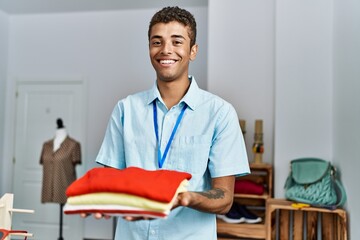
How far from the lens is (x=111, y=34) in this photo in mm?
3781

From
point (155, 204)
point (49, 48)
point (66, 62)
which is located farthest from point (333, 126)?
point (49, 48)

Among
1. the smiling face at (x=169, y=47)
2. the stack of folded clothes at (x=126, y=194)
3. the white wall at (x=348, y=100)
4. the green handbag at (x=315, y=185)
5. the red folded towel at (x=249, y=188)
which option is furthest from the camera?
the red folded towel at (x=249, y=188)

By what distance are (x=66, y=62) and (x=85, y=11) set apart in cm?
63

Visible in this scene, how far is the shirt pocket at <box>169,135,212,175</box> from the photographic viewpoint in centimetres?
95

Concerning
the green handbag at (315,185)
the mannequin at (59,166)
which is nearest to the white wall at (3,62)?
the mannequin at (59,166)

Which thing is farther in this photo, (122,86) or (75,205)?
(122,86)

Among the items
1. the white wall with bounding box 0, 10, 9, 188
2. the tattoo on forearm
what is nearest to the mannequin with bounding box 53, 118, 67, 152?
the white wall with bounding box 0, 10, 9, 188

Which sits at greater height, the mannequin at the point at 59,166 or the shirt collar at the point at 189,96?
the shirt collar at the point at 189,96

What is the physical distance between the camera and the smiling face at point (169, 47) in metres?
0.92

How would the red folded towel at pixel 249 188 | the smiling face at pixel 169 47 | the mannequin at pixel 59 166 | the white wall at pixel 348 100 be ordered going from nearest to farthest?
the smiling face at pixel 169 47, the white wall at pixel 348 100, the red folded towel at pixel 249 188, the mannequin at pixel 59 166

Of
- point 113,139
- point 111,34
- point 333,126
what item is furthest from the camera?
point 111,34

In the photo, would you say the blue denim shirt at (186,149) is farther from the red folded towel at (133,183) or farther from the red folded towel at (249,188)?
the red folded towel at (249,188)

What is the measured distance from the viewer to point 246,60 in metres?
2.80

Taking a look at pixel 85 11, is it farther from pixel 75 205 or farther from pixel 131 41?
pixel 75 205
